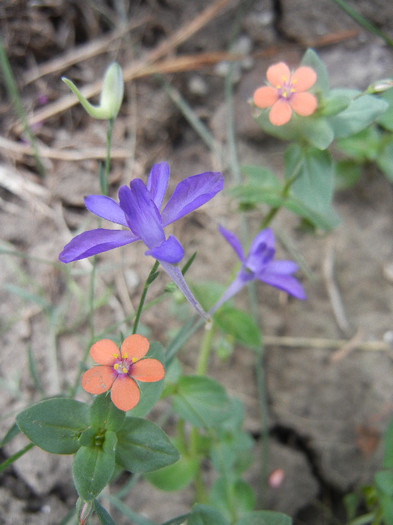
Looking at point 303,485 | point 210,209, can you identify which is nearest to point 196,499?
point 303,485

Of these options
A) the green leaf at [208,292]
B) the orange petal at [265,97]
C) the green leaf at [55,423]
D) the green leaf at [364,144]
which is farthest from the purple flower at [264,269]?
the green leaf at [364,144]

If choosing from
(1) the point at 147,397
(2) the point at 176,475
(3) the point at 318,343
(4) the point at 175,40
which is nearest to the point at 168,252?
(1) the point at 147,397

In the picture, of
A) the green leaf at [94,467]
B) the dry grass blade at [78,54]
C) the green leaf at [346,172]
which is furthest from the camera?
the dry grass blade at [78,54]

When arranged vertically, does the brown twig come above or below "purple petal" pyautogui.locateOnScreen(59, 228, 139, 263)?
below

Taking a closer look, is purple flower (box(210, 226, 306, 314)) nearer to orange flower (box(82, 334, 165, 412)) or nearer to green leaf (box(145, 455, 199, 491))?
orange flower (box(82, 334, 165, 412))

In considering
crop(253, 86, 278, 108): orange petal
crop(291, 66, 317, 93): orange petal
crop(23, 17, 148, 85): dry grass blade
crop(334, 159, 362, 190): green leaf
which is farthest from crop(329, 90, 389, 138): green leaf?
crop(23, 17, 148, 85): dry grass blade

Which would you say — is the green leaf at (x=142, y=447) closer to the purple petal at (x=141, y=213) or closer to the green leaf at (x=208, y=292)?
the purple petal at (x=141, y=213)
